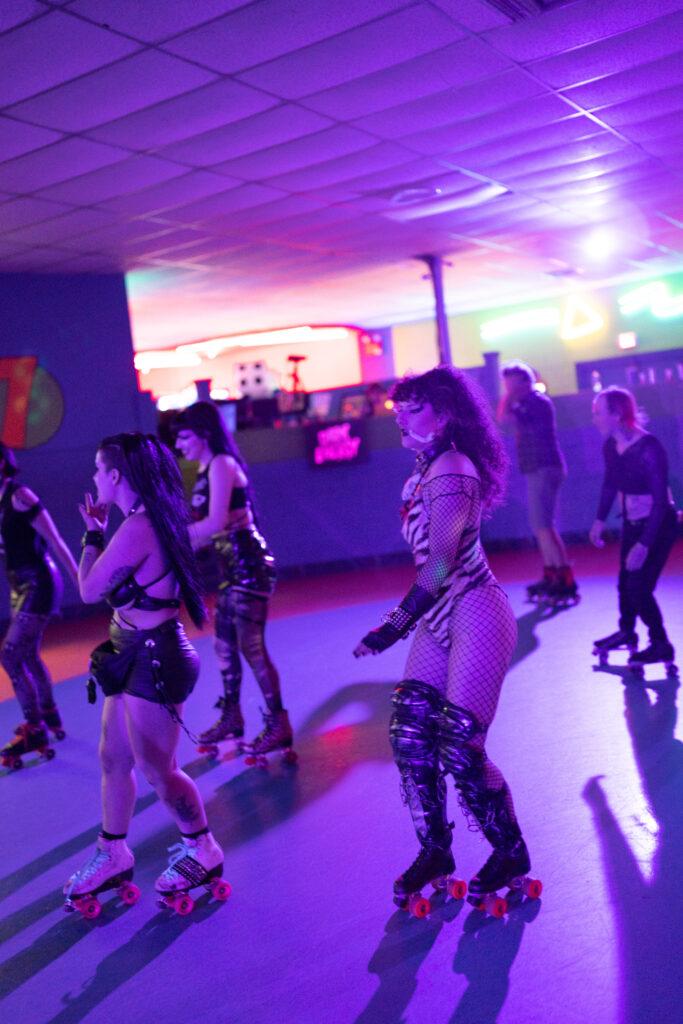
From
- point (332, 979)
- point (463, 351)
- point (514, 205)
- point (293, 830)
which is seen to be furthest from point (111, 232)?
point (463, 351)

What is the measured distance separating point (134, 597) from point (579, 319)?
599 inches

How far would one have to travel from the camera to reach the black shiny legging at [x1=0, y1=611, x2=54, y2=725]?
15.5 feet

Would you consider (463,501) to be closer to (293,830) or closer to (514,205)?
(293,830)

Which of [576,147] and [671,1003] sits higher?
[576,147]

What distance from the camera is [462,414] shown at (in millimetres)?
2775

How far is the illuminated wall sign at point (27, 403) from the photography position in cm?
912

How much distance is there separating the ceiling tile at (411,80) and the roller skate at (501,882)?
419 centimetres

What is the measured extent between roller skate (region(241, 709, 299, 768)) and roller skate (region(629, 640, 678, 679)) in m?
1.95

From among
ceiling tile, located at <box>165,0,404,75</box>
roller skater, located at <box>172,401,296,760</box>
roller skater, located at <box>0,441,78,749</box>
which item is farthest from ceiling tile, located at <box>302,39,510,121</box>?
roller skater, located at <box>0,441,78,749</box>

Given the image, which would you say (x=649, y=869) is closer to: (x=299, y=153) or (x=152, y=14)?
(x=152, y=14)

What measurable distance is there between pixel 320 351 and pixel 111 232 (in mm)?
11988

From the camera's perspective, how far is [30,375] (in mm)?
9281

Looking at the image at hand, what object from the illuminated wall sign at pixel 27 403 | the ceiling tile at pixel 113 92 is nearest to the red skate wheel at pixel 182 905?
the ceiling tile at pixel 113 92

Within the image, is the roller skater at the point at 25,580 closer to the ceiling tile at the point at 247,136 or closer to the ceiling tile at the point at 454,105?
the ceiling tile at the point at 247,136
